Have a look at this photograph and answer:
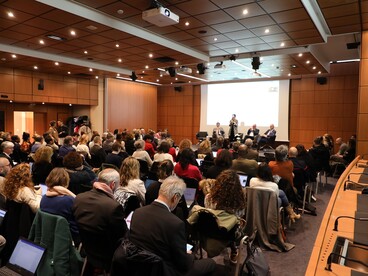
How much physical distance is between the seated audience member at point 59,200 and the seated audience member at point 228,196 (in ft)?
4.54

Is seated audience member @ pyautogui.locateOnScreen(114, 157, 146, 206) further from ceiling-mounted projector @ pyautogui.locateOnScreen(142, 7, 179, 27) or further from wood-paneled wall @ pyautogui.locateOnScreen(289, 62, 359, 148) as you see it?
wood-paneled wall @ pyautogui.locateOnScreen(289, 62, 359, 148)

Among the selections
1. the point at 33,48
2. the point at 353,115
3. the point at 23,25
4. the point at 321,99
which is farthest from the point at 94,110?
the point at 353,115

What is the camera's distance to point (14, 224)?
2.62m

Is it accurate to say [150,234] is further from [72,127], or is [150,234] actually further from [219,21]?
[72,127]

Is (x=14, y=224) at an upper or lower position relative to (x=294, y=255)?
A: upper

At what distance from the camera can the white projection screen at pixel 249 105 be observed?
1445cm

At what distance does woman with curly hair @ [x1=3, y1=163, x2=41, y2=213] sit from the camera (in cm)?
265

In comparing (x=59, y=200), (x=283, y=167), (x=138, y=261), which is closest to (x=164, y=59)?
(x=283, y=167)

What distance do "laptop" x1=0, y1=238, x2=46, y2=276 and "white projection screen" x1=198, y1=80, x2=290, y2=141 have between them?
1355cm

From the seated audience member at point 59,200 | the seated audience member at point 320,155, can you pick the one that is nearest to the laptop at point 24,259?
the seated audience member at point 59,200

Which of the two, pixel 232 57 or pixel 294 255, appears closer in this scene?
pixel 294 255

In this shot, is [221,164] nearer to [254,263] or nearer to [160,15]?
[254,263]

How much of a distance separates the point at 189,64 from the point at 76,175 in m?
7.75

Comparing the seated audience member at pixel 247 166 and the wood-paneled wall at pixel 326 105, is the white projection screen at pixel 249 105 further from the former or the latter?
the seated audience member at pixel 247 166
